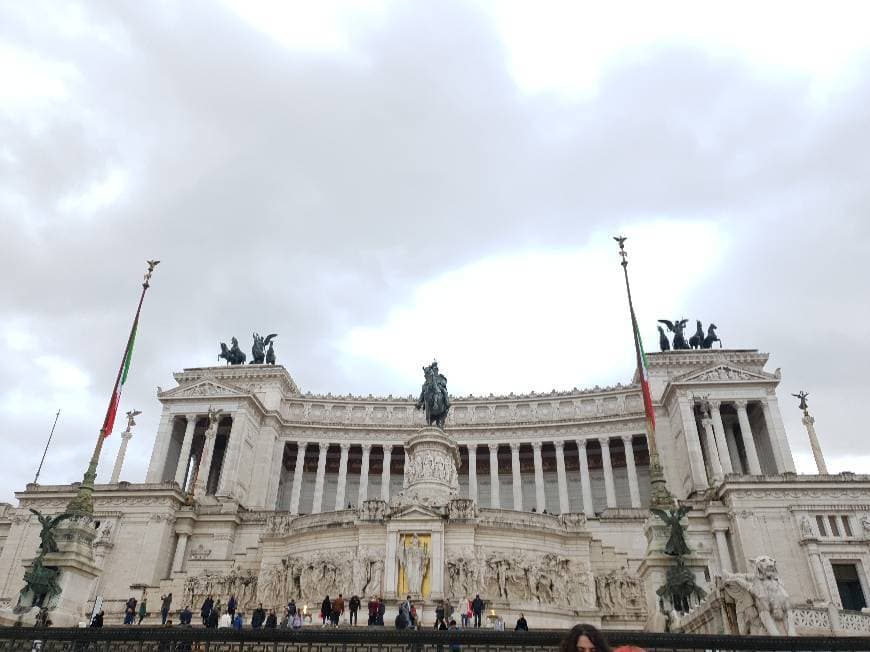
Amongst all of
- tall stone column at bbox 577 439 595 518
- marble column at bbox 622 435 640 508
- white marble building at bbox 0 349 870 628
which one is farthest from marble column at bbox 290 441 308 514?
marble column at bbox 622 435 640 508

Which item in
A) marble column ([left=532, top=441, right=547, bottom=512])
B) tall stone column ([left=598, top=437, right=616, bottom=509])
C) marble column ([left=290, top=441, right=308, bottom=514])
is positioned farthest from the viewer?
marble column ([left=290, top=441, right=308, bottom=514])

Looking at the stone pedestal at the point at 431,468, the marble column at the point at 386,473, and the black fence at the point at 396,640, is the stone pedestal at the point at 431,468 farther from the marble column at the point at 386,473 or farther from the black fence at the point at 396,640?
the marble column at the point at 386,473

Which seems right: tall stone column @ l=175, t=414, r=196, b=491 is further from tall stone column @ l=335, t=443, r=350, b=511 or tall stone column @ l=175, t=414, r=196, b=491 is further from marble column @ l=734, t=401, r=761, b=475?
marble column @ l=734, t=401, r=761, b=475

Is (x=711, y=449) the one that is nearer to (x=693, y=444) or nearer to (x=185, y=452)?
(x=693, y=444)

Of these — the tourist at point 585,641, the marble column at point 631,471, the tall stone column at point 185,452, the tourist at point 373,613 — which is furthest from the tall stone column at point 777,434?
the tourist at point 585,641

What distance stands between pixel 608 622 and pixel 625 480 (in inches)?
1581

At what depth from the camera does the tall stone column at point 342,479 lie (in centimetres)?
7062

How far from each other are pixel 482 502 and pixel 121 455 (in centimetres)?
3700

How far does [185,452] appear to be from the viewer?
2611 inches

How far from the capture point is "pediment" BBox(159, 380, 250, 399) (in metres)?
68.3

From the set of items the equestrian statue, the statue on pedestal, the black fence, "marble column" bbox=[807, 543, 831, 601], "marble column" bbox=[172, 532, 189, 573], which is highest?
the equestrian statue

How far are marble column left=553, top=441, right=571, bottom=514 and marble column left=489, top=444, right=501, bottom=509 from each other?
6.45 m

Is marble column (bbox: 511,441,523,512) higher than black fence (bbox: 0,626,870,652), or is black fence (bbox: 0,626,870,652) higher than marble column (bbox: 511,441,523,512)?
marble column (bbox: 511,441,523,512)

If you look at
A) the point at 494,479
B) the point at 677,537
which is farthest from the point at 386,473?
the point at 677,537
